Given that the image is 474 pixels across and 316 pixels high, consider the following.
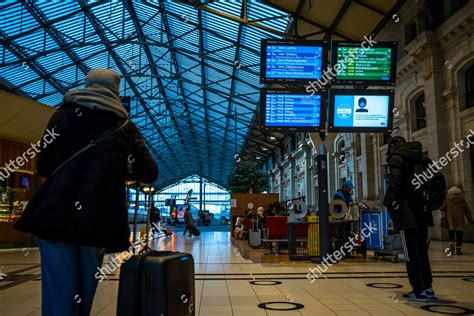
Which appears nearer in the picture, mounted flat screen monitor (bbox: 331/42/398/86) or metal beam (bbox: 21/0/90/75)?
mounted flat screen monitor (bbox: 331/42/398/86)

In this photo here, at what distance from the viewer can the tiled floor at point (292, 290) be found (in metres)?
4.05

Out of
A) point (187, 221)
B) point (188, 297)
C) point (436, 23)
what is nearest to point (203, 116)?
point (187, 221)

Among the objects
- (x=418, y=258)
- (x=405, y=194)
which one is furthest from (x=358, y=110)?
(x=418, y=258)

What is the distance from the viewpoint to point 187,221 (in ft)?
70.6

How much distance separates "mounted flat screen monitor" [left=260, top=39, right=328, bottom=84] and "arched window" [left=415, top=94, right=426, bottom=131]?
9.06 meters

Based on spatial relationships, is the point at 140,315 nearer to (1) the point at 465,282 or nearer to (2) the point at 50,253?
(2) the point at 50,253

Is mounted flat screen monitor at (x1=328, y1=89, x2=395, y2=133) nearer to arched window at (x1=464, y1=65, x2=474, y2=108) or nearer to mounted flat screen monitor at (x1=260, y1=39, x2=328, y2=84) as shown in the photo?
mounted flat screen monitor at (x1=260, y1=39, x2=328, y2=84)

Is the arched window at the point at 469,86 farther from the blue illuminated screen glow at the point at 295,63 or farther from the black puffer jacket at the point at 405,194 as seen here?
the black puffer jacket at the point at 405,194

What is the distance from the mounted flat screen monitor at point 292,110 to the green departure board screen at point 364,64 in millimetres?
692

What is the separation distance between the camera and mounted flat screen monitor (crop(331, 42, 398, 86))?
27.9 ft

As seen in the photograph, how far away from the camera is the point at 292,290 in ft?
16.9

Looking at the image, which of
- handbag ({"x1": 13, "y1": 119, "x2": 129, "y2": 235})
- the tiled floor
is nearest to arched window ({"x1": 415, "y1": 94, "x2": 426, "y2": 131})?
the tiled floor

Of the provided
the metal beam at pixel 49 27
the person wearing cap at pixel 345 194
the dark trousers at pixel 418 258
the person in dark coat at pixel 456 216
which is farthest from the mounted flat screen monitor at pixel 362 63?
the metal beam at pixel 49 27

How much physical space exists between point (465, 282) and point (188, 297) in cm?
479
